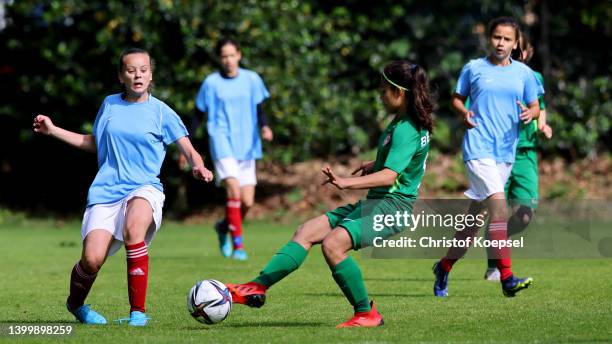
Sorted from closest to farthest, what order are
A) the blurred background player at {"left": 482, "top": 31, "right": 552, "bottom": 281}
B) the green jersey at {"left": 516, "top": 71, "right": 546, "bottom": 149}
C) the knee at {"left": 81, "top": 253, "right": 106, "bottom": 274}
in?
the knee at {"left": 81, "top": 253, "right": 106, "bottom": 274}, the blurred background player at {"left": 482, "top": 31, "right": 552, "bottom": 281}, the green jersey at {"left": 516, "top": 71, "right": 546, "bottom": 149}

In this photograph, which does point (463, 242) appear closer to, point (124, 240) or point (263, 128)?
point (124, 240)

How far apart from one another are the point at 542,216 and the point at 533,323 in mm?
11418

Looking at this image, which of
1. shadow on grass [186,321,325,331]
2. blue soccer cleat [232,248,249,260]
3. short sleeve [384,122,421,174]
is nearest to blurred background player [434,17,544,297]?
shadow on grass [186,321,325,331]

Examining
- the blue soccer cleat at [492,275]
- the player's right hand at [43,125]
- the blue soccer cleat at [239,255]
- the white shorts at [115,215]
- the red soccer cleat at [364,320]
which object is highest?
the player's right hand at [43,125]

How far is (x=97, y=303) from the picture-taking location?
29.9ft

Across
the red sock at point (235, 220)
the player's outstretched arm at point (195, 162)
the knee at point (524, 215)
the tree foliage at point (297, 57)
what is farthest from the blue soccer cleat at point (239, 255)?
the tree foliage at point (297, 57)

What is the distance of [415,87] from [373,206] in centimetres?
77

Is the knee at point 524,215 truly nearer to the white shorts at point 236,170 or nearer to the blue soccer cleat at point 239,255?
the blue soccer cleat at point 239,255

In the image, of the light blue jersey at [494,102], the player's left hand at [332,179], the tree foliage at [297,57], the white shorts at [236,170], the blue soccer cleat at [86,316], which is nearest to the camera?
the player's left hand at [332,179]

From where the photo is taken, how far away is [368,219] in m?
7.20

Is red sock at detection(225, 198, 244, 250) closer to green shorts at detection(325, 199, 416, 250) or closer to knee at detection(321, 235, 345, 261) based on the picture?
green shorts at detection(325, 199, 416, 250)

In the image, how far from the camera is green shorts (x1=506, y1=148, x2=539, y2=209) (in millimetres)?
10844

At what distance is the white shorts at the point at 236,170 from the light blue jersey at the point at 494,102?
4.13m

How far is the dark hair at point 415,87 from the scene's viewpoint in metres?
7.34
